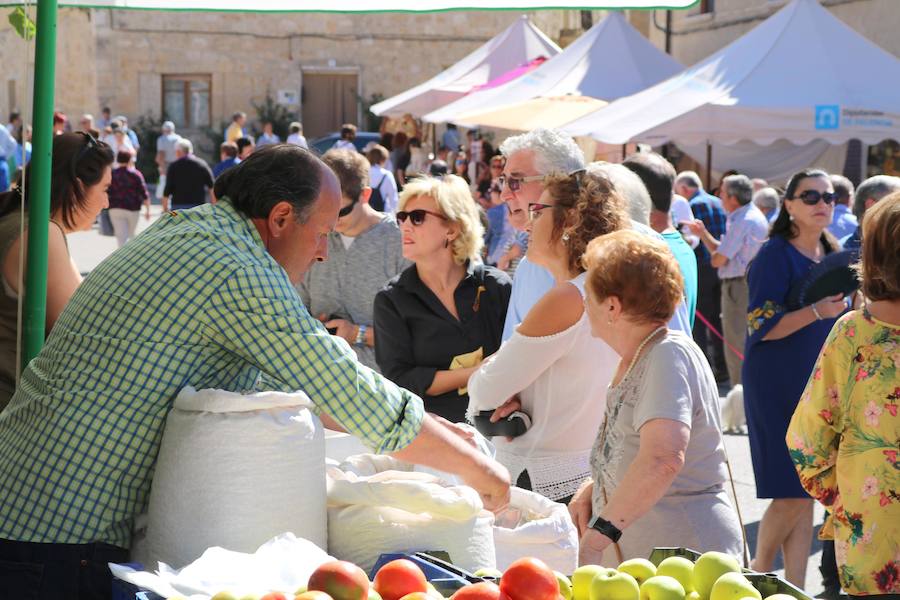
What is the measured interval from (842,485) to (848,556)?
18 cm

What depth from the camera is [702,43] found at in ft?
85.7

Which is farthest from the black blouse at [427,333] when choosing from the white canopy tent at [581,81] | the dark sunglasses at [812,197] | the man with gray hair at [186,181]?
the man with gray hair at [186,181]

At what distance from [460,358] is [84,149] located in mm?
1553

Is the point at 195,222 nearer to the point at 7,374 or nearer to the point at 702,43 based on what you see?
the point at 7,374

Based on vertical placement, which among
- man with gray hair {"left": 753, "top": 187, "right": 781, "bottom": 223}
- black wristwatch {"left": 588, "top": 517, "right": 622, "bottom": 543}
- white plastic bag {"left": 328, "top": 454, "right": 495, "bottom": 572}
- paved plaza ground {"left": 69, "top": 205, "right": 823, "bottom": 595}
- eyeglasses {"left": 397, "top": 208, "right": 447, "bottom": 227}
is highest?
eyeglasses {"left": 397, "top": 208, "right": 447, "bottom": 227}

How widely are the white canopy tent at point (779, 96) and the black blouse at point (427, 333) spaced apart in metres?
7.63

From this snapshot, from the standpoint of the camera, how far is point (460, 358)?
4.83 m

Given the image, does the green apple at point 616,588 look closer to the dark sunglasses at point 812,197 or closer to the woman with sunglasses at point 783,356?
the woman with sunglasses at point 783,356

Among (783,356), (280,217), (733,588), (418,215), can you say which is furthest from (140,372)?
(783,356)

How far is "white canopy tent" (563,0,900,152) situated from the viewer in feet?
39.4

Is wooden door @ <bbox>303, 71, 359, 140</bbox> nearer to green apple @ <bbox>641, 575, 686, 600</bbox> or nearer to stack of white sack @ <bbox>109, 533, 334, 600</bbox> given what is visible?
stack of white sack @ <bbox>109, 533, 334, 600</bbox>

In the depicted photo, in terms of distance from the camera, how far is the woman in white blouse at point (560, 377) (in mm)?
3768

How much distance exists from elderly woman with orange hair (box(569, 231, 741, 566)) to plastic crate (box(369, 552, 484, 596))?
0.69 meters

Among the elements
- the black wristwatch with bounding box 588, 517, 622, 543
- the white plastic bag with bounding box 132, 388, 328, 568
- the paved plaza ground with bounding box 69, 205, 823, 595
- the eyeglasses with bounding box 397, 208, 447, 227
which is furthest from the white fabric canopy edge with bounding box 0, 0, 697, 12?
the paved plaza ground with bounding box 69, 205, 823, 595
